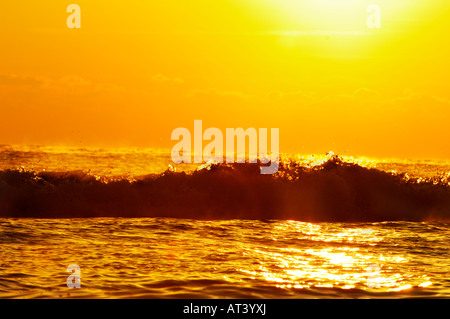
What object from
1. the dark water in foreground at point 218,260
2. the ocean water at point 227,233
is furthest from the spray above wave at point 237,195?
the dark water in foreground at point 218,260

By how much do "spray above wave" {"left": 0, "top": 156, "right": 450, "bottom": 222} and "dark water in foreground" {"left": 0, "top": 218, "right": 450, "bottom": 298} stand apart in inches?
173

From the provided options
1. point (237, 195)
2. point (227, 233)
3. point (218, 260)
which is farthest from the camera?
point (237, 195)

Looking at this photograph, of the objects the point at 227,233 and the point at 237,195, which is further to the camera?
the point at 237,195

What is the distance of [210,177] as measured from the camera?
2341 centimetres

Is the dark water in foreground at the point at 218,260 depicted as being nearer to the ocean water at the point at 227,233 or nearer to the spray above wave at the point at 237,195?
the ocean water at the point at 227,233

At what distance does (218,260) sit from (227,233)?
4348 millimetres

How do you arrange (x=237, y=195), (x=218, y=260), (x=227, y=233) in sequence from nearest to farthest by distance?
(x=218, y=260) < (x=227, y=233) < (x=237, y=195)

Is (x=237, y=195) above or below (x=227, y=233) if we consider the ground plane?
above

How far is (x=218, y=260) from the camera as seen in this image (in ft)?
35.3

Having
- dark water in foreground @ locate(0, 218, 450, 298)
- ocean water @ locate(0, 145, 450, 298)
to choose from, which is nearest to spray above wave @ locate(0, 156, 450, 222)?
ocean water @ locate(0, 145, 450, 298)

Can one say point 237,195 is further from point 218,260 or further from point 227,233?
point 218,260

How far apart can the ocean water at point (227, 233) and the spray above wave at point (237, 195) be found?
5 centimetres

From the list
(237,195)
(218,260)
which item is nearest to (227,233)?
(218,260)
